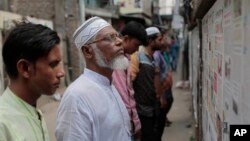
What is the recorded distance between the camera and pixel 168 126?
31.2 ft

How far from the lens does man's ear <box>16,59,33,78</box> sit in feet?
7.07

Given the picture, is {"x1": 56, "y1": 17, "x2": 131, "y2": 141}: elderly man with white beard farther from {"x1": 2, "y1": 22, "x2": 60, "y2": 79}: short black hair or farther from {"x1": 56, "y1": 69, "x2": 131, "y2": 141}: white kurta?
{"x1": 2, "y1": 22, "x2": 60, "y2": 79}: short black hair

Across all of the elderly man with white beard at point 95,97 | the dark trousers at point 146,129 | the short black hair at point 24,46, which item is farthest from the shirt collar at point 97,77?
the dark trousers at point 146,129

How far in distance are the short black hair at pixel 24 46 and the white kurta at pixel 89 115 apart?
72cm

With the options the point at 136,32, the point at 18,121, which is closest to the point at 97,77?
the point at 18,121

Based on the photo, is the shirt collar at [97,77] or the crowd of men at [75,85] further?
the shirt collar at [97,77]

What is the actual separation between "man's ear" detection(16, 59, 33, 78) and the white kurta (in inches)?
29.2

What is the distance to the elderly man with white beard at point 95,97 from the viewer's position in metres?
2.86

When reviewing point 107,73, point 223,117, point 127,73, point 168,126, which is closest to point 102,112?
point 107,73

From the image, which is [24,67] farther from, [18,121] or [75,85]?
[75,85]

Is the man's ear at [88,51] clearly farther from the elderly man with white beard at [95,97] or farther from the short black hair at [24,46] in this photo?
the short black hair at [24,46]

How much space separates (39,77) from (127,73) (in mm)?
2231

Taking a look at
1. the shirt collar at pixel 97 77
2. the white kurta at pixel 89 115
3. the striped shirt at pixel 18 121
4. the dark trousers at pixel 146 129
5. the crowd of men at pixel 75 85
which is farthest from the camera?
the dark trousers at pixel 146 129

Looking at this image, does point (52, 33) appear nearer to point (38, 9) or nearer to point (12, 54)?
point (12, 54)
